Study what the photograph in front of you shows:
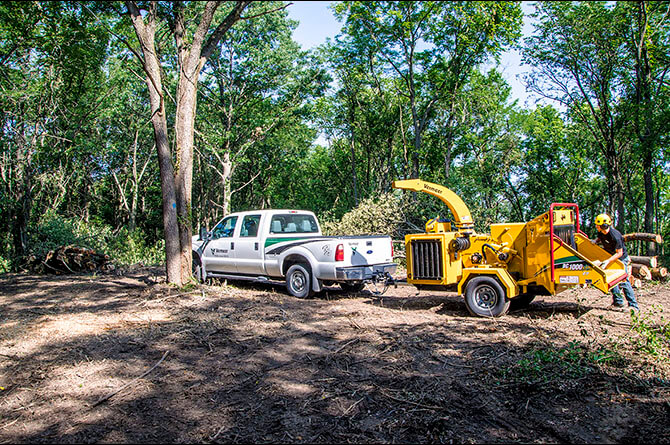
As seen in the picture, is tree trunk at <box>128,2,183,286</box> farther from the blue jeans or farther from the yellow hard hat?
the blue jeans

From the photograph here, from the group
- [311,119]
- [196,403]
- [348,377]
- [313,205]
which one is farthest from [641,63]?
[313,205]

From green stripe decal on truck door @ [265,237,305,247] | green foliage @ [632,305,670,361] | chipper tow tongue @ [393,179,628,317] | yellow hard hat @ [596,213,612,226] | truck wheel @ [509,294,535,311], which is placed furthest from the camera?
green stripe decal on truck door @ [265,237,305,247]

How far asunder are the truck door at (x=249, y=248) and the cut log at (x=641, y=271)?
31.6ft

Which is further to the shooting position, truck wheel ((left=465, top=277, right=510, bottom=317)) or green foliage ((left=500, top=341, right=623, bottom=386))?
truck wheel ((left=465, top=277, right=510, bottom=317))

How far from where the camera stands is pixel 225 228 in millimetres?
11102

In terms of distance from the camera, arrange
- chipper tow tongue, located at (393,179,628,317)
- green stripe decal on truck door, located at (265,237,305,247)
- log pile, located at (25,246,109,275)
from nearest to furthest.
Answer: chipper tow tongue, located at (393,179,628,317) < green stripe decal on truck door, located at (265,237,305,247) < log pile, located at (25,246,109,275)

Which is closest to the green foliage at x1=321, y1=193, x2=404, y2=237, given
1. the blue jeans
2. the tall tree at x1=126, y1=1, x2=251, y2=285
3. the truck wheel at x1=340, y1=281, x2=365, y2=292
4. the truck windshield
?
the truck windshield

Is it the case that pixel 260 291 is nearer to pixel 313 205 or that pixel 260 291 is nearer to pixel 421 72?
pixel 421 72

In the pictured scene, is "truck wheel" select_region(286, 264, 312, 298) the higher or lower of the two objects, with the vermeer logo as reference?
lower

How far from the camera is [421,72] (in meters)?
23.8

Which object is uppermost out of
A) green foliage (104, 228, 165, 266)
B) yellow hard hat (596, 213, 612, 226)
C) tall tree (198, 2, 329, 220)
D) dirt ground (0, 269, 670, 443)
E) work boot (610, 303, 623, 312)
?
tall tree (198, 2, 329, 220)

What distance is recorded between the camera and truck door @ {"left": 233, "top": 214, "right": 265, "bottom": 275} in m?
10.1

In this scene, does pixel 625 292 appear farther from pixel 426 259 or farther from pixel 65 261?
pixel 65 261

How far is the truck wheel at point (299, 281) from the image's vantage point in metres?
9.20
